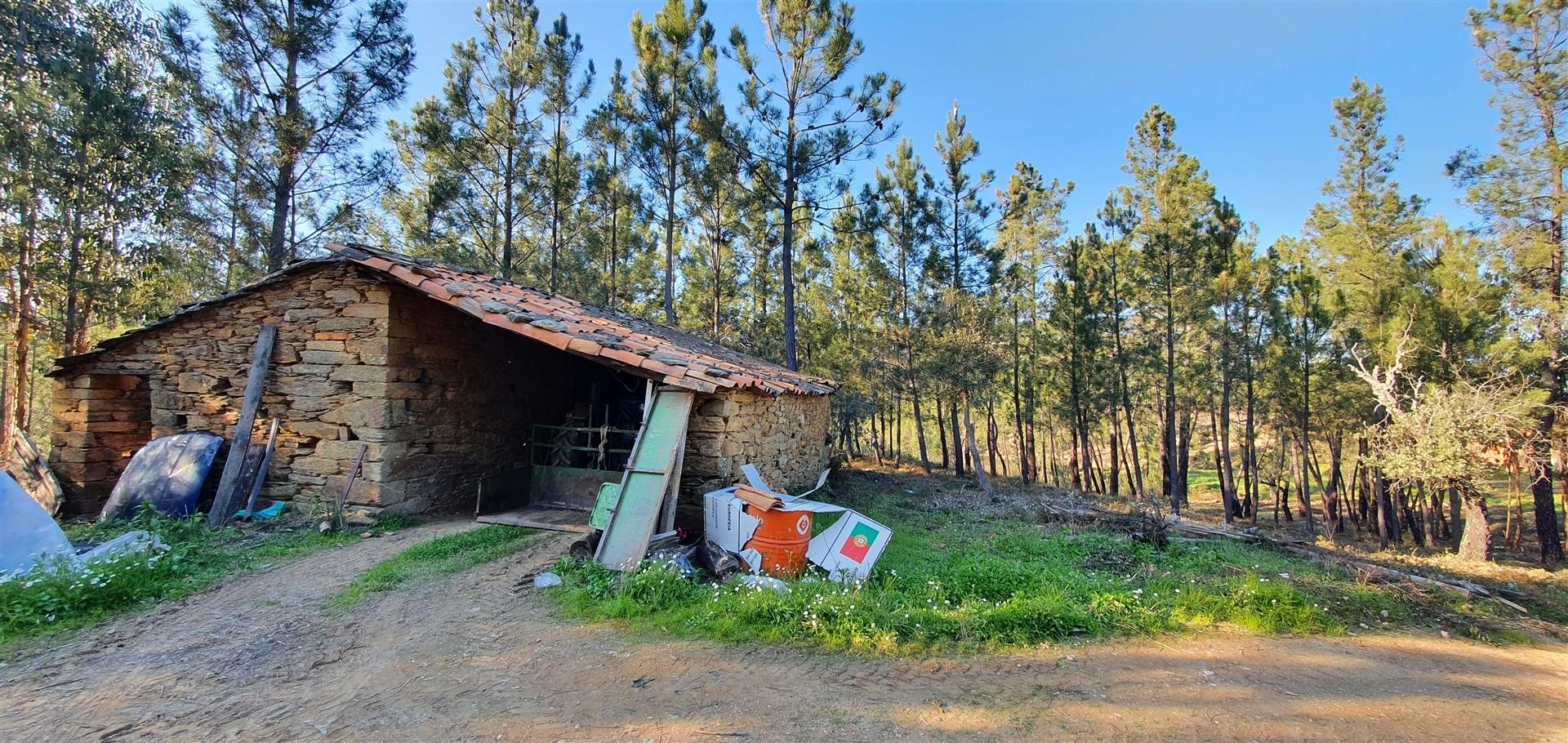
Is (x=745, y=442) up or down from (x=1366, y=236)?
down

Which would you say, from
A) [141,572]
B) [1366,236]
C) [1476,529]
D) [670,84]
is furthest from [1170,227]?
[141,572]

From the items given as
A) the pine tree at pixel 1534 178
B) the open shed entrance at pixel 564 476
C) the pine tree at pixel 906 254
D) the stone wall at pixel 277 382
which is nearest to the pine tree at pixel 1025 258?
the pine tree at pixel 906 254

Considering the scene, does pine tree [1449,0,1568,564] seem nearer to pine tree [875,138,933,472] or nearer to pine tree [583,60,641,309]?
pine tree [875,138,933,472]

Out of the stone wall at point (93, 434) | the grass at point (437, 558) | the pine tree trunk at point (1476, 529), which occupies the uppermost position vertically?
the stone wall at point (93, 434)

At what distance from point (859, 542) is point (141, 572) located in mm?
5809

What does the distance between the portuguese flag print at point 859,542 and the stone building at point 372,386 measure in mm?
1849

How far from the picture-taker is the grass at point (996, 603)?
4.06m

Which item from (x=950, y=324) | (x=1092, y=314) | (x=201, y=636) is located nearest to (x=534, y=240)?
(x=950, y=324)

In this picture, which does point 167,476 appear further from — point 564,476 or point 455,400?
point 564,476

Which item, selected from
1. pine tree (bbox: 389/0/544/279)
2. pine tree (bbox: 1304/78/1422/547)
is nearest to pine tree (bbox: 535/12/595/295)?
pine tree (bbox: 389/0/544/279)

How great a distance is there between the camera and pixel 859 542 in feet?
17.7

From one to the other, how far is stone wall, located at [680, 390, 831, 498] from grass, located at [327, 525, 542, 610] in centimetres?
192

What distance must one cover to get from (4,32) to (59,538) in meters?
7.46

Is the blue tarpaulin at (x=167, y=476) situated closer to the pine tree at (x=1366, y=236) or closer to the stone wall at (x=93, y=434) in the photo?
the stone wall at (x=93, y=434)
